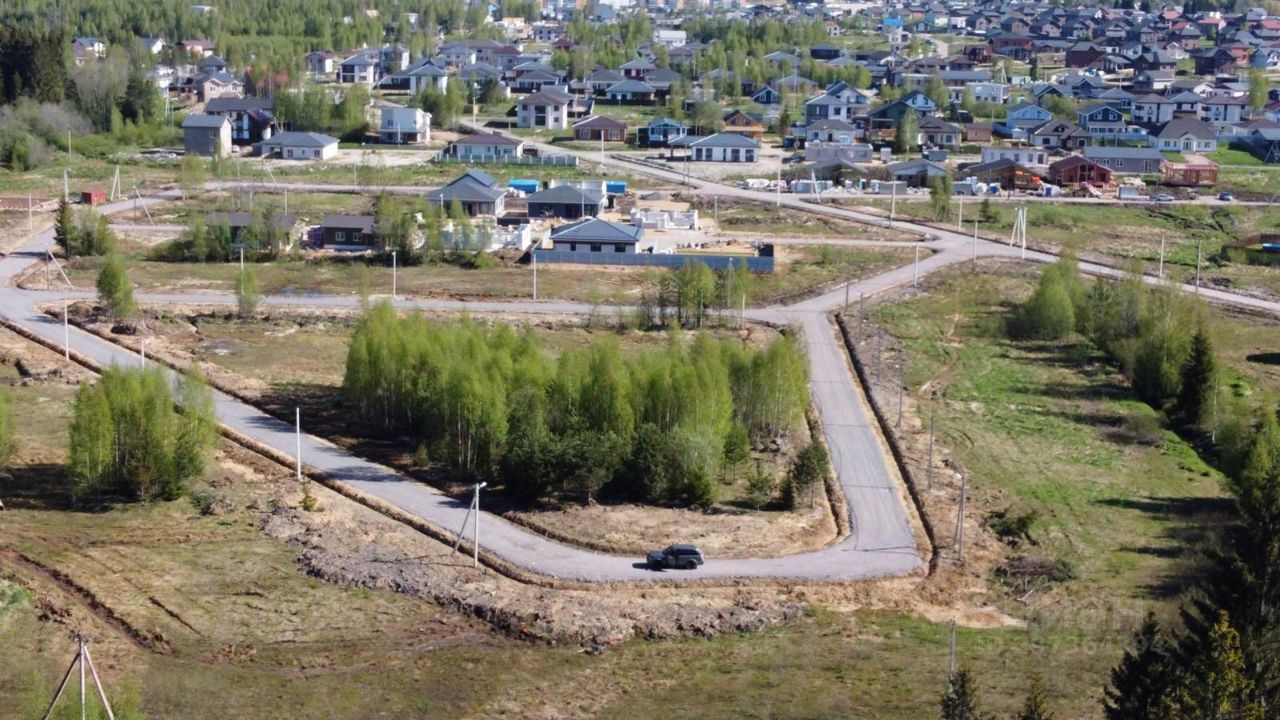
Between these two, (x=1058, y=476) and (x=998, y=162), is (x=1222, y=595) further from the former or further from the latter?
(x=998, y=162)

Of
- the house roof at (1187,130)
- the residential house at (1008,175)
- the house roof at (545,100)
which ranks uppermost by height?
the house roof at (545,100)

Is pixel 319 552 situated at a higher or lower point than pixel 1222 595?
lower

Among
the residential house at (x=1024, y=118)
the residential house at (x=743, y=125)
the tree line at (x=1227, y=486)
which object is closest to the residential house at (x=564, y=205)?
the tree line at (x=1227, y=486)

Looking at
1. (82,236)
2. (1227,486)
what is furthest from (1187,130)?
(82,236)

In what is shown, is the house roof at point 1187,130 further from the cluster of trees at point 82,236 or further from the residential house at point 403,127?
the cluster of trees at point 82,236

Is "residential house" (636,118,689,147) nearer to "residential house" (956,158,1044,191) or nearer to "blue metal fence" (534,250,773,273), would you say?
"residential house" (956,158,1044,191)

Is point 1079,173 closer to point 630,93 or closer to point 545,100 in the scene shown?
point 545,100

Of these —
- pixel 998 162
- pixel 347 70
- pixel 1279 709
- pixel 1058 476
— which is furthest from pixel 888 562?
pixel 347 70
